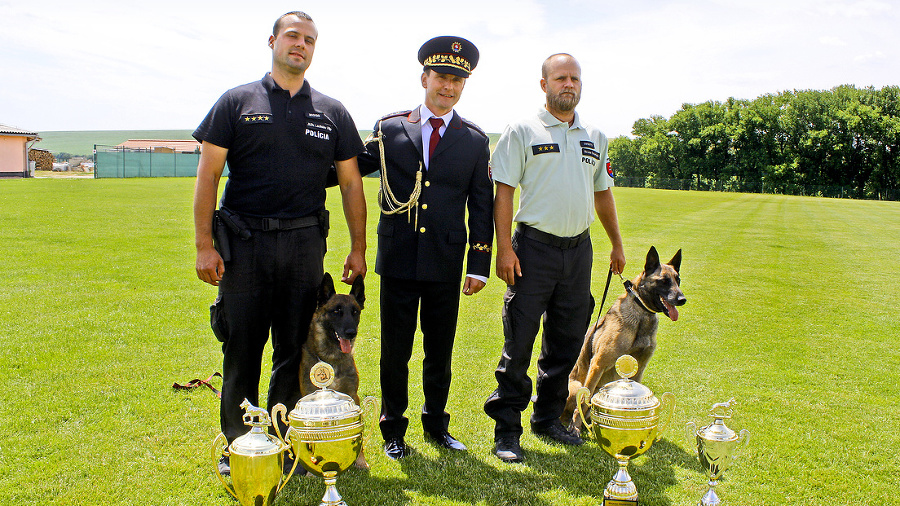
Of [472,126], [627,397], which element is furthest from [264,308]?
[627,397]

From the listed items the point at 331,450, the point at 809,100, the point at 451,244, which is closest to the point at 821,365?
the point at 451,244

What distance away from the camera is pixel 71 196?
76.3 feet

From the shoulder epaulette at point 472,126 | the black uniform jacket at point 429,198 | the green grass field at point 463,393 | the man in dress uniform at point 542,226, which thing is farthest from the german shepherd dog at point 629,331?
the shoulder epaulette at point 472,126

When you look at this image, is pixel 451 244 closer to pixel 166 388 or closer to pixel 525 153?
pixel 525 153

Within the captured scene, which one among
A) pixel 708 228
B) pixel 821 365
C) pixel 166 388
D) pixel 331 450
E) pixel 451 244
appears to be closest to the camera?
pixel 331 450

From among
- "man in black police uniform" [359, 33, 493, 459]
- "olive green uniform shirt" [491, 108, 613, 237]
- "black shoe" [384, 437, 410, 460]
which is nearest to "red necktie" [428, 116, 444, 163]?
"man in black police uniform" [359, 33, 493, 459]

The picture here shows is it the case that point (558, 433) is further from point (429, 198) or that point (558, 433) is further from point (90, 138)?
point (90, 138)

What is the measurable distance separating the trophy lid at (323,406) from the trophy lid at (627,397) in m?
1.13

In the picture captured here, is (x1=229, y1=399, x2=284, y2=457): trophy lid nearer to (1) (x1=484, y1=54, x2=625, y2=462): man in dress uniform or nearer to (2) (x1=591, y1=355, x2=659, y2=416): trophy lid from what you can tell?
(2) (x1=591, y1=355, x2=659, y2=416): trophy lid

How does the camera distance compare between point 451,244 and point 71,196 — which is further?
point 71,196

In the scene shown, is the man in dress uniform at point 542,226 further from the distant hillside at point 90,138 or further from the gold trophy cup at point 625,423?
the distant hillside at point 90,138

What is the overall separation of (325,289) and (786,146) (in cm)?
7099

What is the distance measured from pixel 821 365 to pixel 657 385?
6.42 feet

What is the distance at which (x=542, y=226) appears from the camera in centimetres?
364
